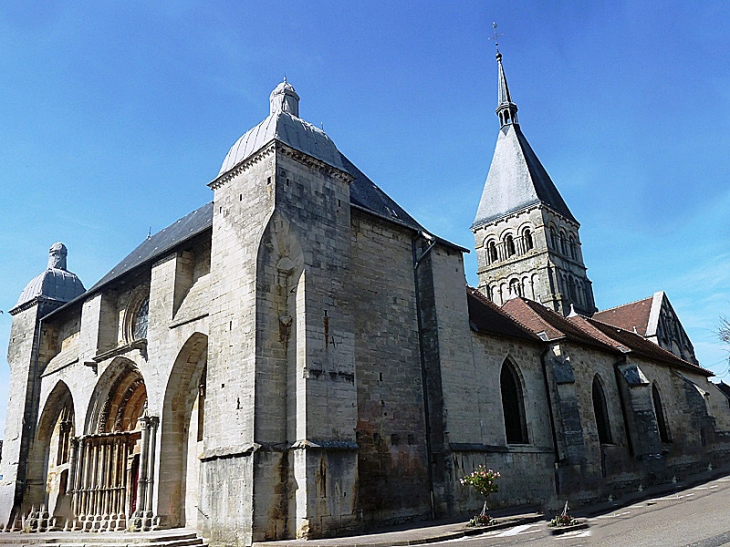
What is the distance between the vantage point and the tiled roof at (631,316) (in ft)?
99.3

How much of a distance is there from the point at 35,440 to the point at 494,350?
1573 centimetres

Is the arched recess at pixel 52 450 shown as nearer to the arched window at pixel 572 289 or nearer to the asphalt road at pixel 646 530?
the asphalt road at pixel 646 530

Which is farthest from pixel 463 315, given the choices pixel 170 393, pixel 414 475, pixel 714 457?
pixel 714 457

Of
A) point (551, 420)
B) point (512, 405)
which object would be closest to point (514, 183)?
point (551, 420)

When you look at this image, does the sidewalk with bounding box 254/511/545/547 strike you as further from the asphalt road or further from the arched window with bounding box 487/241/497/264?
the arched window with bounding box 487/241/497/264

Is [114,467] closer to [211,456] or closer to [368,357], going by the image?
[211,456]

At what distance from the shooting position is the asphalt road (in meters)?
8.40

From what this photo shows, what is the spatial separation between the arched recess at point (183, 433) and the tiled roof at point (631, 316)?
909 inches

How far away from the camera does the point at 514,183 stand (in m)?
41.2

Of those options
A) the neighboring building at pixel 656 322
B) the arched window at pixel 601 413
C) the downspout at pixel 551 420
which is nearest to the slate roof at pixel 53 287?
the downspout at pixel 551 420

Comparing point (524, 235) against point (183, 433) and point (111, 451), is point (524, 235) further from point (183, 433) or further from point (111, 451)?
point (111, 451)

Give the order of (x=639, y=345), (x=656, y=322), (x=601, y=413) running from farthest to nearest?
(x=656, y=322) < (x=639, y=345) < (x=601, y=413)

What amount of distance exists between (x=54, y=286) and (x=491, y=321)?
1638cm

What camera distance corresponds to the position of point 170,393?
15.0m
